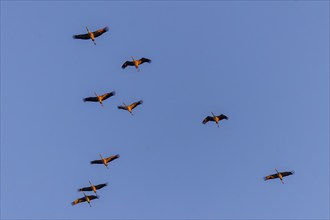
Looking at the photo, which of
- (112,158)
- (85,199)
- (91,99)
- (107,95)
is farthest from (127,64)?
(85,199)

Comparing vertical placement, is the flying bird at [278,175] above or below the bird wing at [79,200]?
above

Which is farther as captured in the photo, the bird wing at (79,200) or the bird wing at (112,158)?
the bird wing at (79,200)

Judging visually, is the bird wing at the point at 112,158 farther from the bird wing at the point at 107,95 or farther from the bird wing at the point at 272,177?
the bird wing at the point at 272,177

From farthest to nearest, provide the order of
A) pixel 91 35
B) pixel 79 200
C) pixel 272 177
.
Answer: pixel 272 177
pixel 79 200
pixel 91 35

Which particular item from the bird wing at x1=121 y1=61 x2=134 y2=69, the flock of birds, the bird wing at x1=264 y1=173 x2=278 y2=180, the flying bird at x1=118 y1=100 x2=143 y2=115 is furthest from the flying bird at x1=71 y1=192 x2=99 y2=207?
the bird wing at x1=264 y1=173 x2=278 y2=180

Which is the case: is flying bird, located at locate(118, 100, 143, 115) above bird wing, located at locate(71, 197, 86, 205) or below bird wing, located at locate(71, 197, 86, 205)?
above

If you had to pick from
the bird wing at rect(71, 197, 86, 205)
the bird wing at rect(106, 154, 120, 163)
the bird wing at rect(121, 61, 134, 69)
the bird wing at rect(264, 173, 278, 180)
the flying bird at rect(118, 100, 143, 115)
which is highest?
the bird wing at rect(121, 61, 134, 69)

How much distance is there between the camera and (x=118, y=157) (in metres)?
133

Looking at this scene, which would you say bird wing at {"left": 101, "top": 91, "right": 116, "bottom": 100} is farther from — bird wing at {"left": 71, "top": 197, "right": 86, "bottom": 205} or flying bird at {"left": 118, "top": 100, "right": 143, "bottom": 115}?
bird wing at {"left": 71, "top": 197, "right": 86, "bottom": 205}

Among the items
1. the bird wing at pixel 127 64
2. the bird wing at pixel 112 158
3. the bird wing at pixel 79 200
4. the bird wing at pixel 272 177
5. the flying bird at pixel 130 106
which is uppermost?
the bird wing at pixel 127 64

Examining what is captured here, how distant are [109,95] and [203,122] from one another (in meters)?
20.3

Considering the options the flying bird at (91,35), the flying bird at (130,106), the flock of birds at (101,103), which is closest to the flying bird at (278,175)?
the flock of birds at (101,103)

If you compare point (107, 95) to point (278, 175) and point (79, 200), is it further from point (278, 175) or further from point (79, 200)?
point (278, 175)

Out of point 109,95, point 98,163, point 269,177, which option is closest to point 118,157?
point 98,163
